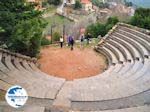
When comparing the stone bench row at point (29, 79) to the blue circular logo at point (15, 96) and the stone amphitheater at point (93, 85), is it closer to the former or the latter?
the stone amphitheater at point (93, 85)

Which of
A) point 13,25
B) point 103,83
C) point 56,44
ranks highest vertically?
point 13,25

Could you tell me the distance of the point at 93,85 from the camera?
1580 centimetres

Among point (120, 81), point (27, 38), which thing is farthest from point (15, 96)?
point (27, 38)

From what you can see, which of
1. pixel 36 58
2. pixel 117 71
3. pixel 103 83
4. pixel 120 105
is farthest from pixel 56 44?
pixel 120 105

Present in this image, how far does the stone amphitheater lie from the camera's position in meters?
13.3

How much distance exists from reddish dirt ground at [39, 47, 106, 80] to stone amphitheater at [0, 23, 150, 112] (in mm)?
727

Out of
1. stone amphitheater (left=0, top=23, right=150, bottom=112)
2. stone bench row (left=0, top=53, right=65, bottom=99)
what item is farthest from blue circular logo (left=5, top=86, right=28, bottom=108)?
stone bench row (left=0, top=53, right=65, bottom=99)

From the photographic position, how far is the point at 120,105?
13469 millimetres

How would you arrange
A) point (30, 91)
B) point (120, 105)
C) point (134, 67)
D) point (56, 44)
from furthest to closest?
point (56, 44) < point (134, 67) < point (30, 91) < point (120, 105)

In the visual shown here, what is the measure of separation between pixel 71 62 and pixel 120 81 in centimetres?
554

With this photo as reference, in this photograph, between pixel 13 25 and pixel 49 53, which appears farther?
pixel 49 53

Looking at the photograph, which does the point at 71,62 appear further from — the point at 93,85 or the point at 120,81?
the point at 93,85

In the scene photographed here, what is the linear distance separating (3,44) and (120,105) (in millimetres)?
9154

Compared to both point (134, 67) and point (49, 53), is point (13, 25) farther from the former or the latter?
point (134, 67)
